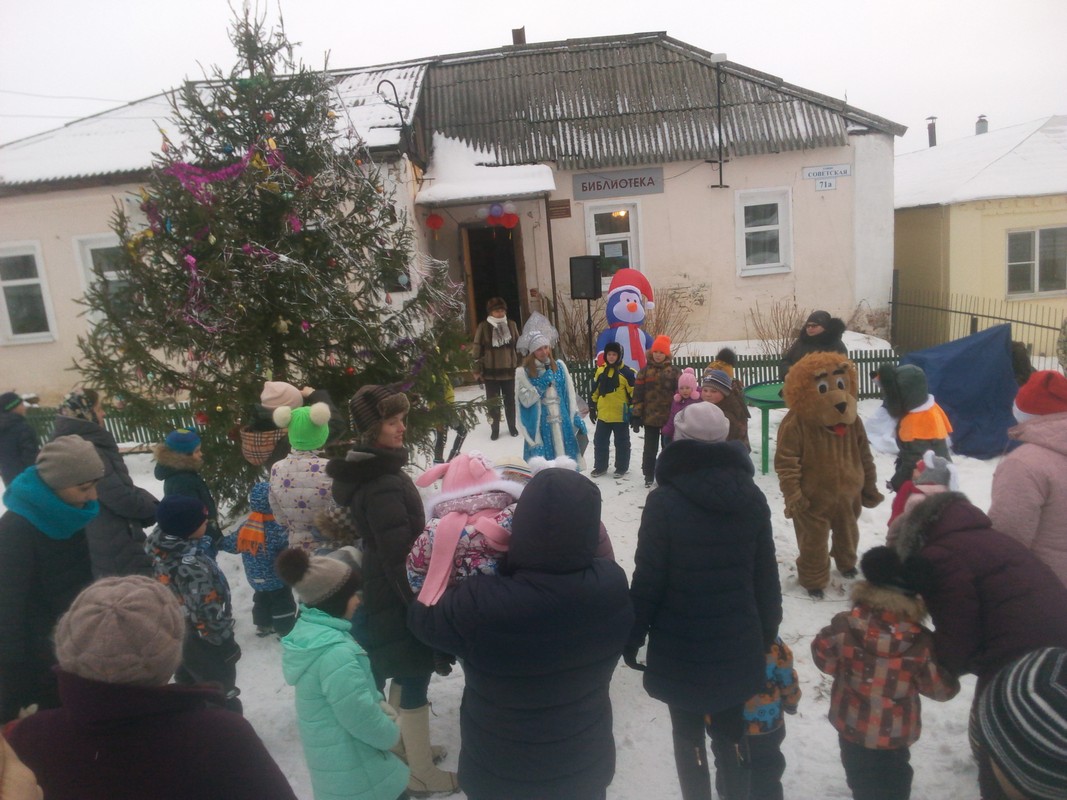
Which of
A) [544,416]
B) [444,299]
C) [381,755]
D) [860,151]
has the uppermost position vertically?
[860,151]

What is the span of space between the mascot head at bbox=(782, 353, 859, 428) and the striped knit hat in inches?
100

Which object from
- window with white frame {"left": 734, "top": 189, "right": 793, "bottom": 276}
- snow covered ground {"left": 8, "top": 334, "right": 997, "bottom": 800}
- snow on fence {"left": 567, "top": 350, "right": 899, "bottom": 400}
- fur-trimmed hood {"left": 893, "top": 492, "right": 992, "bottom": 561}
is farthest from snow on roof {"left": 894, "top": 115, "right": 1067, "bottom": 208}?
fur-trimmed hood {"left": 893, "top": 492, "right": 992, "bottom": 561}

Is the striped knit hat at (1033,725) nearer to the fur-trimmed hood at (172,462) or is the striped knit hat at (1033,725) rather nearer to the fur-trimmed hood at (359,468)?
the fur-trimmed hood at (359,468)

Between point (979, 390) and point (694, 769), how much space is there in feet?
21.4

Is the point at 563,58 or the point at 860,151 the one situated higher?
the point at 563,58

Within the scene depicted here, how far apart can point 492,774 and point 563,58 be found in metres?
14.8

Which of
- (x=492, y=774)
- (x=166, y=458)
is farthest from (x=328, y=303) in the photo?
(x=492, y=774)

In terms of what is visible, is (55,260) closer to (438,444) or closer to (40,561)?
(438,444)

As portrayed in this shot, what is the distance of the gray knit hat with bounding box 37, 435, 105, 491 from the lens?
9.55 ft

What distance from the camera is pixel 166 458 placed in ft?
13.7

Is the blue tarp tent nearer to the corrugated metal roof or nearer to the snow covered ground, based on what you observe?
the snow covered ground

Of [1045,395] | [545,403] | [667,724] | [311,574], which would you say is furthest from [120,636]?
[545,403]

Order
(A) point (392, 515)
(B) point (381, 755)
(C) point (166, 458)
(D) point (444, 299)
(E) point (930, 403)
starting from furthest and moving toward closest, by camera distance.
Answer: (D) point (444, 299)
(E) point (930, 403)
(C) point (166, 458)
(A) point (392, 515)
(B) point (381, 755)

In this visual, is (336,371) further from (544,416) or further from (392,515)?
(392,515)
